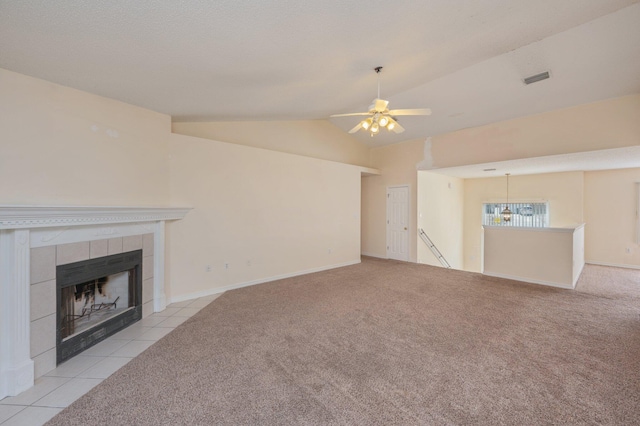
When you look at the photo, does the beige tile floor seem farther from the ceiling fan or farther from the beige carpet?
the ceiling fan

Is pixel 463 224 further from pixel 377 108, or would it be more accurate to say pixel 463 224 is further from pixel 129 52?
pixel 129 52

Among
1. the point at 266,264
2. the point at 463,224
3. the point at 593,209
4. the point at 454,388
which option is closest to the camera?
the point at 454,388

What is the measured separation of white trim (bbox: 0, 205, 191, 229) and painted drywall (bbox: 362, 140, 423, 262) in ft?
18.0

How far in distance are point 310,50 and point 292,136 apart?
3.23 meters

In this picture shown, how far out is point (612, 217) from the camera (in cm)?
666

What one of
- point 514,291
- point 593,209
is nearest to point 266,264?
point 514,291

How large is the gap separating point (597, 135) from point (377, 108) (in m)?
4.10

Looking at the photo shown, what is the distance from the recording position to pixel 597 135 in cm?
425

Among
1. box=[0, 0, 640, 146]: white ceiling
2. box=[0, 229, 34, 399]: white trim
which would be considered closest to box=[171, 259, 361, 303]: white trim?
box=[0, 229, 34, 399]: white trim

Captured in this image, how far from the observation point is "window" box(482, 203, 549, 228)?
7.75 metres

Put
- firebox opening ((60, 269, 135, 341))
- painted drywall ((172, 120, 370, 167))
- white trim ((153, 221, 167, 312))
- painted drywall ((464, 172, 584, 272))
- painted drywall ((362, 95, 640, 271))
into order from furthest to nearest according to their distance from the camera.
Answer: painted drywall ((464, 172, 584, 272)) → painted drywall ((172, 120, 370, 167)) → painted drywall ((362, 95, 640, 271)) → white trim ((153, 221, 167, 312)) → firebox opening ((60, 269, 135, 341))

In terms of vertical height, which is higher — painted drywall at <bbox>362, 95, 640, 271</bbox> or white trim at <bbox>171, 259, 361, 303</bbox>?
painted drywall at <bbox>362, 95, 640, 271</bbox>

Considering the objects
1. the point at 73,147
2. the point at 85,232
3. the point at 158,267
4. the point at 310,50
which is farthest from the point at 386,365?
the point at 73,147

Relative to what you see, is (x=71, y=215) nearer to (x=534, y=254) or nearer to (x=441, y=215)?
(x=534, y=254)
